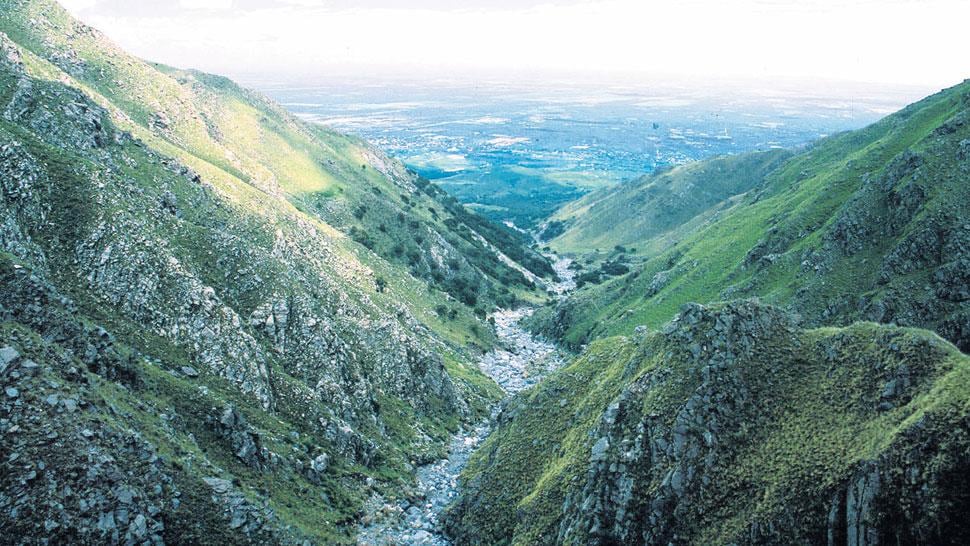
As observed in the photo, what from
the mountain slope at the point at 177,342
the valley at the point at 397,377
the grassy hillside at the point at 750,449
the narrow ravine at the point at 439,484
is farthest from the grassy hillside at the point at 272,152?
the grassy hillside at the point at 750,449

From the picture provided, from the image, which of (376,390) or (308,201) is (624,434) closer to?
(376,390)

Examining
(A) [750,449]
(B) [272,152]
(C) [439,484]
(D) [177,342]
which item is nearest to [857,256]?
(A) [750,449]

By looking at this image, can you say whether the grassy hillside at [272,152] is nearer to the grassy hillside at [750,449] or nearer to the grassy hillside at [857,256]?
the grassy hillside at [857,256]

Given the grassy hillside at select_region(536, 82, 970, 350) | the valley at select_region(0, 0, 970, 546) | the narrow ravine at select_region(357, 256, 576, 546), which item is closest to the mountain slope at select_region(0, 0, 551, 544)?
the valley at select_region(0, 0, 970, 546)

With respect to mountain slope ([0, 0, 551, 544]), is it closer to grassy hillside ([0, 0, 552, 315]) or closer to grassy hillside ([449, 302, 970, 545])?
grassy hillside ([0, 0, 552, 315])

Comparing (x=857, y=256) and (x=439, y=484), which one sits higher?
(x=857, y=256)

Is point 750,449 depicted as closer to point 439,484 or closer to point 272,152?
point 439,484
